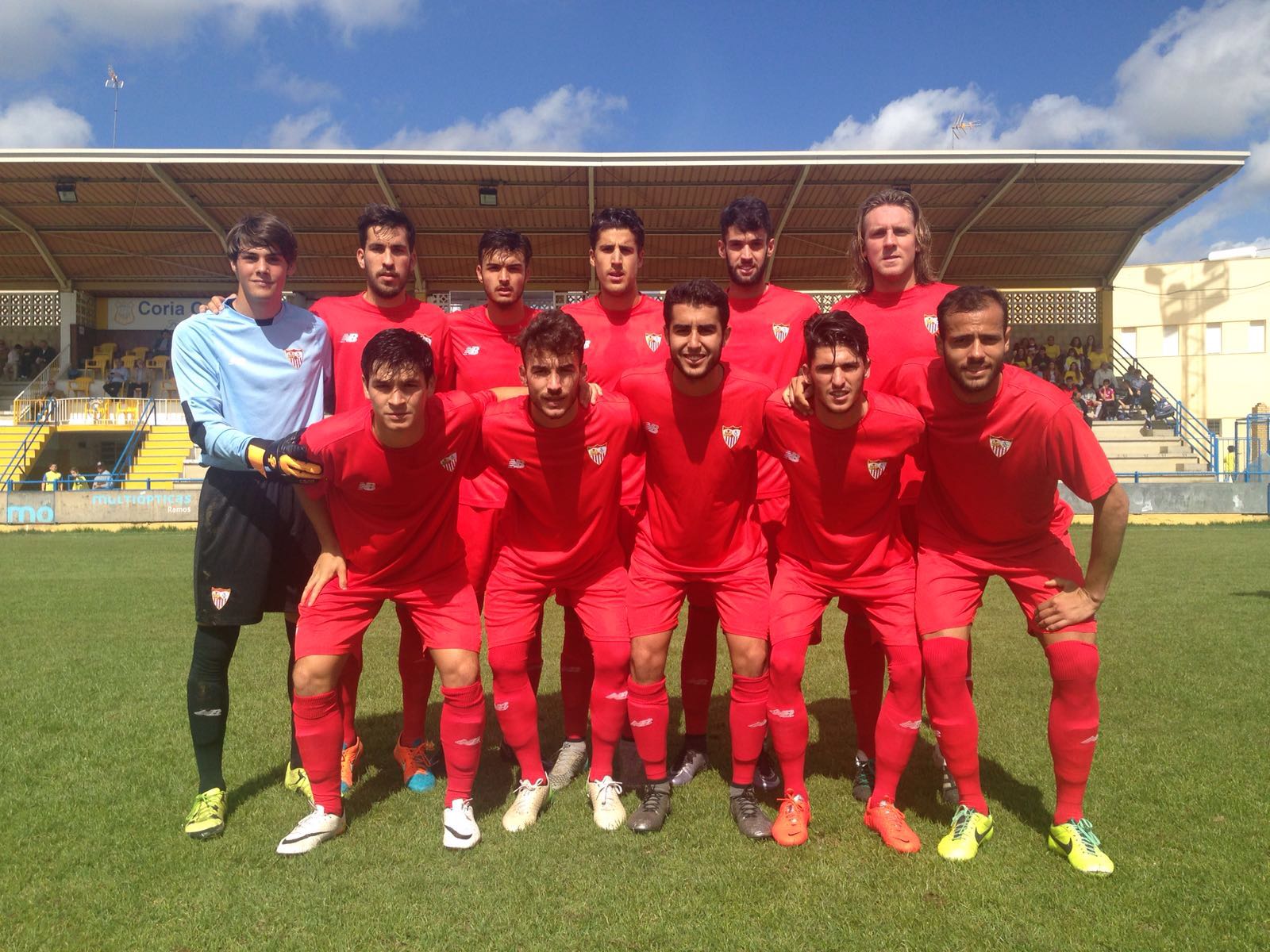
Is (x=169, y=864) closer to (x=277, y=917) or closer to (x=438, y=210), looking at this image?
(x=277, y=917)

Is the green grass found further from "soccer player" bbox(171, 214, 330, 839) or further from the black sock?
"soccer player" bbox(171, 214, 330, 839)

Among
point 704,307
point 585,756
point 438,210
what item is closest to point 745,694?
point 585,756

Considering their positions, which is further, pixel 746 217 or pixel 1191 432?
pixel 1191 432

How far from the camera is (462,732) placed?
11.9 feet

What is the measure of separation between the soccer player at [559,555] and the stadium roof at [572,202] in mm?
17413

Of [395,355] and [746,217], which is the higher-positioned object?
[746,217]

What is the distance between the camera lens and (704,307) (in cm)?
360

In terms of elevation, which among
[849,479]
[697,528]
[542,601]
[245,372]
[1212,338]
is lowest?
[542,601]

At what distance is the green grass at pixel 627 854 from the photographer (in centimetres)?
275

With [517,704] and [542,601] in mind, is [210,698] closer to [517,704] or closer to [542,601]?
[517,704]

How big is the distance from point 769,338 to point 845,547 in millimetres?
1152

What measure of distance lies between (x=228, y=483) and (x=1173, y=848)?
13.3ft

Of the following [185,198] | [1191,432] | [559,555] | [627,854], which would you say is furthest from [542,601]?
[1191,432]

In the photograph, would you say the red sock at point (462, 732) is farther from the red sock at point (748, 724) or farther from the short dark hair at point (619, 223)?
the short dark hair at point (619, 223)
